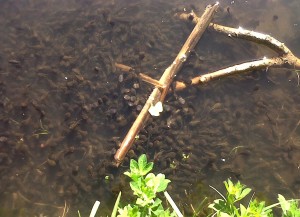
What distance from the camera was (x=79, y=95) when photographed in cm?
609

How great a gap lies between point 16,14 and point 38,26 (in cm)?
60

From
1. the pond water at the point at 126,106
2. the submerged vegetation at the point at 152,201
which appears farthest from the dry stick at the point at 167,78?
the submerged vegetation at the point at 152,201

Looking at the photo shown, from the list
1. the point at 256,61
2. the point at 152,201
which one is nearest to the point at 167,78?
the point at 256,61

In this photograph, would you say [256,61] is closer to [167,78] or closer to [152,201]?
[167,78]

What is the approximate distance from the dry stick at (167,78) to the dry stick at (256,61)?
0.25 metres

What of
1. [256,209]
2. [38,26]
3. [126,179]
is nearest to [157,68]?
[126,179]

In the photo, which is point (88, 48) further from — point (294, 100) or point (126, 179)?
point (294, 100)

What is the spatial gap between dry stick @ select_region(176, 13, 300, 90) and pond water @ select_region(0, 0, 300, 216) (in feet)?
0.61

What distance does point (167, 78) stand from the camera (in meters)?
5.99

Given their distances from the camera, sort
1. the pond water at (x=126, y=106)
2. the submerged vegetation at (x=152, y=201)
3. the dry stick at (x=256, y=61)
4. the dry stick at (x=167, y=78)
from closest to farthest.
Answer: the submerged vegetation at (x=152, y=201) → the dry stick at (x=167, y=78) → the pond water at (x=126, y=106) → the dry stick at (x=256, y=61)

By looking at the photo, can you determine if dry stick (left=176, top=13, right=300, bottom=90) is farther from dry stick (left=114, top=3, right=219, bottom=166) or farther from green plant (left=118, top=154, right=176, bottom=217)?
green plant (left=118, top=154, right=176, bottom=217)

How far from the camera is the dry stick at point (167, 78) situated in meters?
5.28

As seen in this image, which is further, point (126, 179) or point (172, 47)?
point (172, 47)

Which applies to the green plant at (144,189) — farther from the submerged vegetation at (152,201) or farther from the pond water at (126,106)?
the pond water at (126,106)
